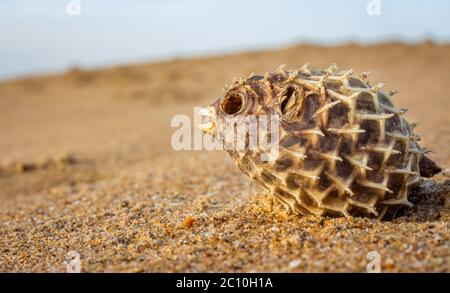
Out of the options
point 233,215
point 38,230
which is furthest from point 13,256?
point 233,215

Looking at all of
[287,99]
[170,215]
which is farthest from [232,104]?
[170,215]

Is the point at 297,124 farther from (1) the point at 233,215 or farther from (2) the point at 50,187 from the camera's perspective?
(2) the point at 50,187

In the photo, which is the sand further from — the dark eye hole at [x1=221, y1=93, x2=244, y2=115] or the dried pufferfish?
the dark eye hole at [x1=221, y1=93, x2=244, y2=115]

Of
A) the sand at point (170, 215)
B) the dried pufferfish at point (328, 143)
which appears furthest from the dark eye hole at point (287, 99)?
the sand at point (170, 215)

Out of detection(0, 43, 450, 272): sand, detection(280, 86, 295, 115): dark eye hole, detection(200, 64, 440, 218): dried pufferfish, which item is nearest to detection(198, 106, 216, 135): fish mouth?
detection(200, 64, 440, 218): dried pufferfish

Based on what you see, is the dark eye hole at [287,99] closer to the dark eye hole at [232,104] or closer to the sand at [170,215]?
the dark eye hole at [232,104]

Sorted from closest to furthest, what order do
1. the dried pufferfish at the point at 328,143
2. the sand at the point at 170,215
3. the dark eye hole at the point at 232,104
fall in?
the sand at the point at 170,215 < the dried pufferfish at the point at 328,143 < the dark eye hole at the point at 232,104

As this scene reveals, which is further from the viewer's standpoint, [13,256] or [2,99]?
[2,99]
